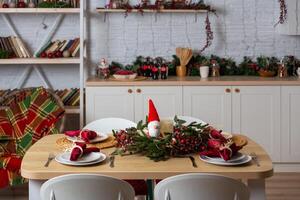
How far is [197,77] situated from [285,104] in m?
0.89

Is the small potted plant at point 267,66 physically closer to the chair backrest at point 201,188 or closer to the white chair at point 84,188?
the chair backrest at point 201,188

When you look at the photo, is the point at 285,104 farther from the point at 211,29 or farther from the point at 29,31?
the point at 29,31

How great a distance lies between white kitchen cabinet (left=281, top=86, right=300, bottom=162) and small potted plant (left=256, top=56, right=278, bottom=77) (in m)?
0.35

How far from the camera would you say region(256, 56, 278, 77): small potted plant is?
5754mm

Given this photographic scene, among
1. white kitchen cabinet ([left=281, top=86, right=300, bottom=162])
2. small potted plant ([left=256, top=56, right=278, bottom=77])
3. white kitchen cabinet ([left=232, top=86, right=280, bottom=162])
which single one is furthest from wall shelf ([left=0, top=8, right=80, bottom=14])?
white kitchen cabinet ([left=281, top=86, right=300, bottom=162])

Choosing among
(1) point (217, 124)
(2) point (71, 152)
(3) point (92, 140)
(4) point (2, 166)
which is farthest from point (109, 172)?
(1) point (217, 124)

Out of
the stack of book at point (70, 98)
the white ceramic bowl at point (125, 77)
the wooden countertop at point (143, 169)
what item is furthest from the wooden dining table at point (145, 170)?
the stack of book at point (70, 98)

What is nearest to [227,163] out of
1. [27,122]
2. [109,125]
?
[109,125]

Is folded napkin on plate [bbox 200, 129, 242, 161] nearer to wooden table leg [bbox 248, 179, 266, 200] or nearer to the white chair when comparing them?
wooden table leg [bbox 248, 179, 266, 200]

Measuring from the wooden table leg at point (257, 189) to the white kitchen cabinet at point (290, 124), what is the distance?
2.66 m

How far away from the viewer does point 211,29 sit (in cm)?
598

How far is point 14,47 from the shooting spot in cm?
574

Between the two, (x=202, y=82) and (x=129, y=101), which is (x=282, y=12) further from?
(x=129, y=101)

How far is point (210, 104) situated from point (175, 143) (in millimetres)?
2428
